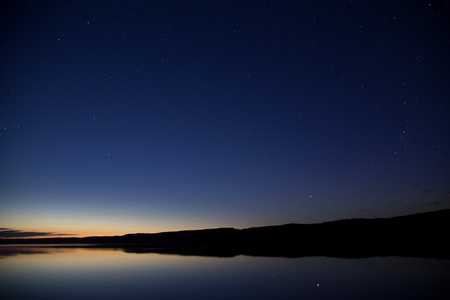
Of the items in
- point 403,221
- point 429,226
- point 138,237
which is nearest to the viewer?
point 429,226

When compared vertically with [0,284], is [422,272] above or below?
above

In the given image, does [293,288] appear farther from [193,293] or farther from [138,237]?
[138,237]

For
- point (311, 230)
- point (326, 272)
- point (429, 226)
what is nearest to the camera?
point (326, 272)

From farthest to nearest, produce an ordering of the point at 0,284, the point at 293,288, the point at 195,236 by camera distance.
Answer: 1. the point at 195,236
2. the point at 0,284
3. the point at 293,288

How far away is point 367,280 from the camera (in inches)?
465

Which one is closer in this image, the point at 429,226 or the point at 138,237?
the point at 429,226

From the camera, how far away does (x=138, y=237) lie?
Answer: 109 metres

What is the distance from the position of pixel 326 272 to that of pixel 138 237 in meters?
106

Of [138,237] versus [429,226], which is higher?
[429,226]

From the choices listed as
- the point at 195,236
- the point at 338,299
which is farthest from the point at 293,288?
the point at 195,236

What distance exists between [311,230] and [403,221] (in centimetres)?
2473

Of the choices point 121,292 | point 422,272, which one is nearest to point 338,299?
point 422,272

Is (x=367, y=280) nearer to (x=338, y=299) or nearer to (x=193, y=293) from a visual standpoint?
(x=338, y=299)

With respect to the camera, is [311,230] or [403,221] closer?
[403,221]
